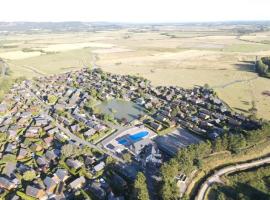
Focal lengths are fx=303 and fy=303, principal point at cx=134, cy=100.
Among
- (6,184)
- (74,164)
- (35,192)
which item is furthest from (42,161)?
(35,192)

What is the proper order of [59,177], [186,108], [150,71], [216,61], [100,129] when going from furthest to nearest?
[216,61], [150,71], [186,108], [100,129], [59,177]

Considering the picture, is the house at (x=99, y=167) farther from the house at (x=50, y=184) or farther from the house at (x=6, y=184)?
the house at (x=6, y=184)

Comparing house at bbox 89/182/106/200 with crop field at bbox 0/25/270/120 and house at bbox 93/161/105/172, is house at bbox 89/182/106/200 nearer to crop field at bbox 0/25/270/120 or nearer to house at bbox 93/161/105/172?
house at bbox 93/161/105/172

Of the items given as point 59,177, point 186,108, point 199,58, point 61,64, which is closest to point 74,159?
point 59,177

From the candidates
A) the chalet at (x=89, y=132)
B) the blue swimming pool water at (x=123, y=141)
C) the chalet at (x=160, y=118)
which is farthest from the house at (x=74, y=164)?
the chalet at (x=160, y=118)

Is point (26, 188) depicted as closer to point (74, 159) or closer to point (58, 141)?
point (74, 159)


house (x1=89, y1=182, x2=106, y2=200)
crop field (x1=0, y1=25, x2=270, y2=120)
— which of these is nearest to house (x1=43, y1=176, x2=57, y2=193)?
house (x1=89, y1=182, x2=106, y2=200)
